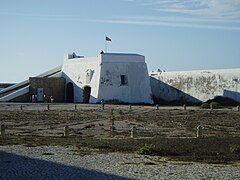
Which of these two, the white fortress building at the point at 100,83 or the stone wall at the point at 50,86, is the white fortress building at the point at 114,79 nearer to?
the white fortress building at the point at 100,83

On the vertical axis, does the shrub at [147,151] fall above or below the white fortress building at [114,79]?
below

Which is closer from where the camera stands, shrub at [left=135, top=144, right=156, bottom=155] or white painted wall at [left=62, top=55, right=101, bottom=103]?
shrub at [left=135, top=144, right=156, bottom=155]

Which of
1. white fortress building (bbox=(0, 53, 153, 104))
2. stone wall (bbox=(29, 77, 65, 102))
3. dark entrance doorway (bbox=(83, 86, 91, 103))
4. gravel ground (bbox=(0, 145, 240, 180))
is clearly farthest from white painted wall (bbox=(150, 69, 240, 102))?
gravel ground (bbox=(0, 145, 240, 180))

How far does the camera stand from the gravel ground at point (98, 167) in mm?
9227

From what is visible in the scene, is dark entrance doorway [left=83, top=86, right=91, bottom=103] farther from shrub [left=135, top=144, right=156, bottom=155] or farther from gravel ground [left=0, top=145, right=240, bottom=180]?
shrub [left=135, top=144, right=156, bottom=155]

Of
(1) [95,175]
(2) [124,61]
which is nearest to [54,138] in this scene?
(1) [95,175]

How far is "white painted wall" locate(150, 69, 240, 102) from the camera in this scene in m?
40.2

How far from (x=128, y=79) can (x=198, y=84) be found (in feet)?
23.4

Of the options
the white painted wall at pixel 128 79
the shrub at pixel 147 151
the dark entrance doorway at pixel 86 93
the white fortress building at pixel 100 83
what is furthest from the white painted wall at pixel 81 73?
the shrub at pixel 147 151

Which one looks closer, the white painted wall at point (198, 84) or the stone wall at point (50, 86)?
the white painted wall at point (198, 84)

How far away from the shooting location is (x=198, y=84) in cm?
4334

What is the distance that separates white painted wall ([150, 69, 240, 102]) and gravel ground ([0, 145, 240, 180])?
2989 centimetres

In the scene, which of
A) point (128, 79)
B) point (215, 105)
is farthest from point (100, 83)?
point (215, 105)

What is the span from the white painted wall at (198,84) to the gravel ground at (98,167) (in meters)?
29.9
